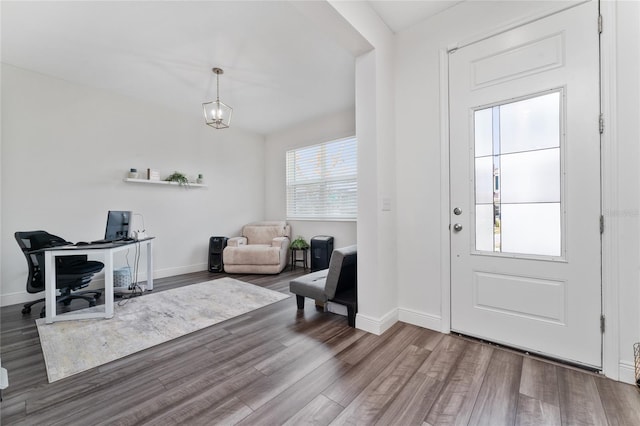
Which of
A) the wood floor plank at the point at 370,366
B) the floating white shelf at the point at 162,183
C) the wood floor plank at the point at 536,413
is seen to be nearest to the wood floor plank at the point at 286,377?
the wood floor plank at the point at 370,366

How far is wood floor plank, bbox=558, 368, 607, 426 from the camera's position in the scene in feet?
4.31

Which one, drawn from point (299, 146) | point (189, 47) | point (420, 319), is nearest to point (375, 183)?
point (420, 319)

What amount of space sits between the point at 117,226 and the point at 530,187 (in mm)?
4291

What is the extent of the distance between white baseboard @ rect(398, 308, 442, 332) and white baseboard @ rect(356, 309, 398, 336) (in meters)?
0.11

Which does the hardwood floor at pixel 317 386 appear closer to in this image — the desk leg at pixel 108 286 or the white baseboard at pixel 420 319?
the white baseboard at pixel 420 319

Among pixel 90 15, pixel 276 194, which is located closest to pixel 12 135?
pixel 90 15

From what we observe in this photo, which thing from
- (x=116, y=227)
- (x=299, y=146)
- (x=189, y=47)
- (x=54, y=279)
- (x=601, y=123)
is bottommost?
(x=54, y=279)

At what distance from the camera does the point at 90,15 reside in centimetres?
235

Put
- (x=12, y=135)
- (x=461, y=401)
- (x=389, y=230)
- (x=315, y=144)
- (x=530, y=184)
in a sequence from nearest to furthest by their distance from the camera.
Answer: (x=461, y=401), (x=530, y=184), (x=389, y=230), (x=12, y=135), (x=315, y=144)

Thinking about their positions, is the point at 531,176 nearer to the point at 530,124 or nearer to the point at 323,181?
the point at 530,124

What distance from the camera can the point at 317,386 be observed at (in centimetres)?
160

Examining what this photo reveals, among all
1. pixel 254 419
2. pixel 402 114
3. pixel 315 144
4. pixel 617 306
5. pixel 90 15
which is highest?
pixel 90 15

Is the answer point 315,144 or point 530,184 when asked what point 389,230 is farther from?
point 315,144

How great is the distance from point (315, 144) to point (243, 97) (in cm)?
167
